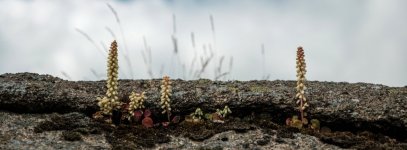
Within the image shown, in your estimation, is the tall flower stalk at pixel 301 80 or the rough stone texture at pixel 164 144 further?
the tall flower stalk at pixel 301 80

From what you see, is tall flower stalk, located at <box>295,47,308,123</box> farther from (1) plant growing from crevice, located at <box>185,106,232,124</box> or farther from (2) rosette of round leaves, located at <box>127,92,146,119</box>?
(2) rosette of round leaves, located at <box>127,92,146,119</box>

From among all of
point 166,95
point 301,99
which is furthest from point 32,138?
point 301,99

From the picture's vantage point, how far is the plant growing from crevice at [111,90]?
1162cm

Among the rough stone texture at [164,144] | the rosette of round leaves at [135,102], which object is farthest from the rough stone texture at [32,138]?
the rosette of round leaves at [135,102]

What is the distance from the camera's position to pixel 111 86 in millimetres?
11828

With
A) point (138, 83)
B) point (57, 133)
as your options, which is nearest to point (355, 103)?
point (138, 83)

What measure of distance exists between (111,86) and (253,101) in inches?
90.8

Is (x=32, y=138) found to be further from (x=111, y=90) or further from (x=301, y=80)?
(x=301, y=80)

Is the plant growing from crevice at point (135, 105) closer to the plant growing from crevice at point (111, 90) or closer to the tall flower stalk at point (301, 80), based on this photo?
the plant growing from crevice at point (111, 90)

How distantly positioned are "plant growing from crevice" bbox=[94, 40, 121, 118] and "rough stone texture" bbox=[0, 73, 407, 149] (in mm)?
244

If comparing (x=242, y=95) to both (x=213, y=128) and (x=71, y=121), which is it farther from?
(x=71, y=121)

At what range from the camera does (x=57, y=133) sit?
10.7m

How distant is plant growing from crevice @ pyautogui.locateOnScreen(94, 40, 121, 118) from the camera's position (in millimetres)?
11625

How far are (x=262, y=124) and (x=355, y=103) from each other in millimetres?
1633
